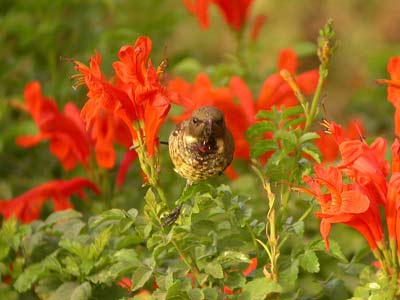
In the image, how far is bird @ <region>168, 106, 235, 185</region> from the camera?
2227 millimetres

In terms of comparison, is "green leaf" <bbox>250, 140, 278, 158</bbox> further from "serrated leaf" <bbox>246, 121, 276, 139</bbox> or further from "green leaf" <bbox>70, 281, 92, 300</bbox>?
"green leaf" <bbox>70, 281, 92, 300</bbox>

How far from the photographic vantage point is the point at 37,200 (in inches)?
124

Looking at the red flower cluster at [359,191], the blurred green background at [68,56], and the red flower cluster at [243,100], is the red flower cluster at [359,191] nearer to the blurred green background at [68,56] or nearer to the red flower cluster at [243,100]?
the red flower cluster at [243,100]

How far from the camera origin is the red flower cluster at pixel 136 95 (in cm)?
218

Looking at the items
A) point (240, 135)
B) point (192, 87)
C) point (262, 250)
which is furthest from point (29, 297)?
point (192, 87)

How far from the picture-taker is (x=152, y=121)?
2191 millimetres

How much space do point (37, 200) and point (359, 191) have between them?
137cm

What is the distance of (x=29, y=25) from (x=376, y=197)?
6.71 ft

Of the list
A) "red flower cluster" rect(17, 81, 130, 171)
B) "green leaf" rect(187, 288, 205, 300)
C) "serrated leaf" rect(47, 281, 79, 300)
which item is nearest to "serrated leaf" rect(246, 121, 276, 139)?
"green leaf" rect(187, 288, 205, 300)

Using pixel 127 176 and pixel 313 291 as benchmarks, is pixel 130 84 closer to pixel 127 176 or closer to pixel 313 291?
pixel 313 291

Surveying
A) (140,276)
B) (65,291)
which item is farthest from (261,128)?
(65,291)

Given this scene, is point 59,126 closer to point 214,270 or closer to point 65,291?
point 65,291

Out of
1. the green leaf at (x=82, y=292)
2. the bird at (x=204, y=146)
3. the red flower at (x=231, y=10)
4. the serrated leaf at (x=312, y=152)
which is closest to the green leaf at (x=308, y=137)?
the serrated leaf at (x=312, y=152)

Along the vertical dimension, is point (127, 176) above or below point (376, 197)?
below
